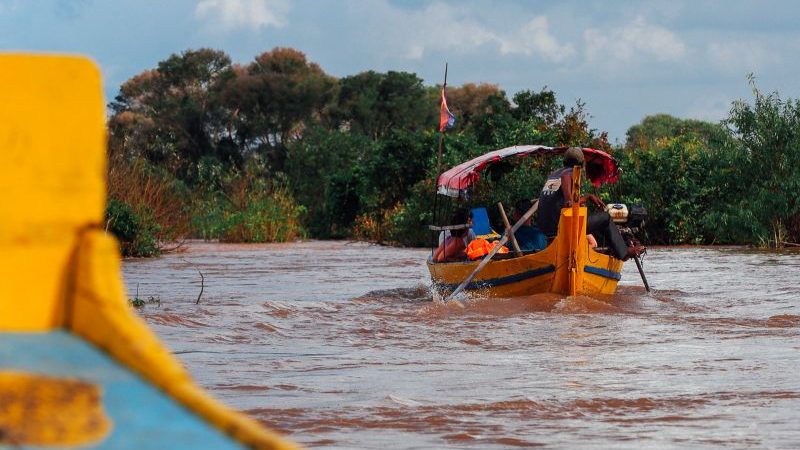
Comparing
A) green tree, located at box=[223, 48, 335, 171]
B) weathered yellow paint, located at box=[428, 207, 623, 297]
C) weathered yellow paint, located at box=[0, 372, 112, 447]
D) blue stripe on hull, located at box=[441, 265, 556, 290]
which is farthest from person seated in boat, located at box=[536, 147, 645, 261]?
green tree, located at box=[223, 48, 335, 171]

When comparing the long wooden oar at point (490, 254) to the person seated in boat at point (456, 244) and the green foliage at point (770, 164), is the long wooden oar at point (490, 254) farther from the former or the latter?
the green foliage at point (770, 164)

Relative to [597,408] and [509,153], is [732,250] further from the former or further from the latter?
[597,408]

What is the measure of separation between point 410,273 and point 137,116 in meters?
41.6

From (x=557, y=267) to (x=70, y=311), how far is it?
13.2 metres

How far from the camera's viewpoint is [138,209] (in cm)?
2609

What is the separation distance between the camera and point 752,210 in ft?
94.6

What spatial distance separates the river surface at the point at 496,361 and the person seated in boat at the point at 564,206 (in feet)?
2.22

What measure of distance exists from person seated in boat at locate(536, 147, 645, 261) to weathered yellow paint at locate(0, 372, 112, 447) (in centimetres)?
1343

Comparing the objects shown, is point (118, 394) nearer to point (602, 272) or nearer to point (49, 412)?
point (49, 412)

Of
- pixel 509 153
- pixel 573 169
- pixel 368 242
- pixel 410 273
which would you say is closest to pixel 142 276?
pixel 410 273

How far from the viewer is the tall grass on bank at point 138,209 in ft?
83.3

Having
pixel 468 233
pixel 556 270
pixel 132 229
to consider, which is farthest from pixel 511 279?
pixel 132 229

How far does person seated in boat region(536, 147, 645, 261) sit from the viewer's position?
49.4 ft

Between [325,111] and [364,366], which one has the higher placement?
[325,111]
